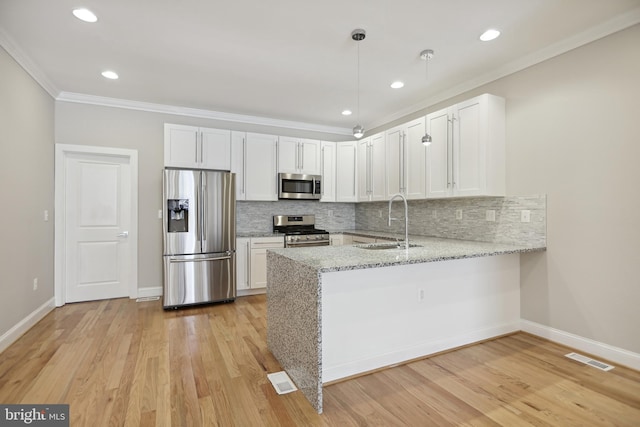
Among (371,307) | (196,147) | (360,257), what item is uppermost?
(196,147)

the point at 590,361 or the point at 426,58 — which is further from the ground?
the point at 426,58

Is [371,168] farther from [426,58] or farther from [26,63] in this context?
[26,63]

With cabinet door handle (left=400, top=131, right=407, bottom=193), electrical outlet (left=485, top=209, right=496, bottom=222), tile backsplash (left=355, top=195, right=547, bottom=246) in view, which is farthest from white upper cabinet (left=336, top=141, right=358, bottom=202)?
electrical outlet (left=485, top=209, right=496, bottom=222)

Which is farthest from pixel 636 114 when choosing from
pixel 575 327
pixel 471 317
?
pixel 471 317

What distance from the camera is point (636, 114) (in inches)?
91.4

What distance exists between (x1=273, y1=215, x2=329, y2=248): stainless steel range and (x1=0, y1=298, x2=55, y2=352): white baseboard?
9.40ft

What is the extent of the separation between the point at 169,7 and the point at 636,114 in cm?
Answer: 347

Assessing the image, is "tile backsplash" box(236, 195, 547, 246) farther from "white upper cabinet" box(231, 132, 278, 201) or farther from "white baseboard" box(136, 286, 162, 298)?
"white baseboard" box(136, 286, 162, 298)

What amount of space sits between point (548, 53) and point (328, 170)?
10.1 ft

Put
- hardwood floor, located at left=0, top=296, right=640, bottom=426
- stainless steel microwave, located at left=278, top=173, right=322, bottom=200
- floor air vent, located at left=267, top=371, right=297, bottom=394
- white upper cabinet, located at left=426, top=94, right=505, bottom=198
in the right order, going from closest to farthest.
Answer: hardwood floor, located at left=0, top=296, right=640, bottom=426 → floor air vent, located at left=267, top=371, right=297, bottom=394 → white upper cabinet, located at left=426, top=94, right=505, bottom=198 → stainless steel microwave, located at left=278, top=173, right=322, bottom=200

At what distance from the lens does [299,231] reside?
16.7 feet

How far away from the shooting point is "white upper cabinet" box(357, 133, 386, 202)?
14.9 ft

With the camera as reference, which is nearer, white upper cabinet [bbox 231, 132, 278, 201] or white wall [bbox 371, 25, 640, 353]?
white wall [bbox 371, 25, 640, 353]

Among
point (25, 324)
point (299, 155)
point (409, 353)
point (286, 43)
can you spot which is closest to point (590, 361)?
point (409, 353)
